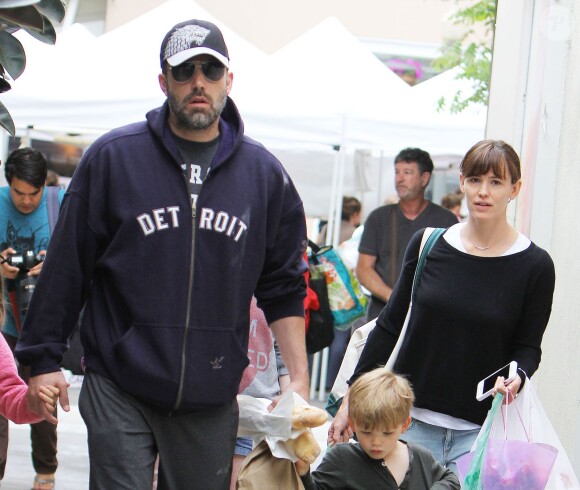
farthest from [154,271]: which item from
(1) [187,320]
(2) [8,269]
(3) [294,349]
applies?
(2) [8,269]

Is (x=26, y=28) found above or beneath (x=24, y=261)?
above

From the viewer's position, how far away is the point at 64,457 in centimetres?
895

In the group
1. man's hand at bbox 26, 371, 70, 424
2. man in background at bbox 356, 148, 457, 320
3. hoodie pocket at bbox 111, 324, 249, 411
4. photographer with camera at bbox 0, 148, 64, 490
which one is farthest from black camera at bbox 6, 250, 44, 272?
hoodie pocket at bbox 111, 324, 249, 411

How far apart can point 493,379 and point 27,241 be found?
4099 mm

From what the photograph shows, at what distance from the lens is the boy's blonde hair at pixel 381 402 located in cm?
402


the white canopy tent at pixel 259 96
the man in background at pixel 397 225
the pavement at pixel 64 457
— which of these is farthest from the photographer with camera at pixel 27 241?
the white canopy tent at pixel 259 96

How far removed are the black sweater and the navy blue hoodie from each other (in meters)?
0.80

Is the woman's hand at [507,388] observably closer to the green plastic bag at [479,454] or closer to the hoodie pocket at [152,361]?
the green plastic bag at [479,454]

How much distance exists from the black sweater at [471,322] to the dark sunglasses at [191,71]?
1.13m

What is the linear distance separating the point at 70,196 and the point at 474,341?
1.53m

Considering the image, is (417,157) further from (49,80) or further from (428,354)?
(428,354)

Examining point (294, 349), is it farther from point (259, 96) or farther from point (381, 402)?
point (259, 96)

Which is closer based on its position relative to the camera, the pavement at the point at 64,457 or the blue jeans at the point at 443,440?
the blue jeans at the point at 443,440

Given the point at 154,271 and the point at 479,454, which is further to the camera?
the point at 479,454
